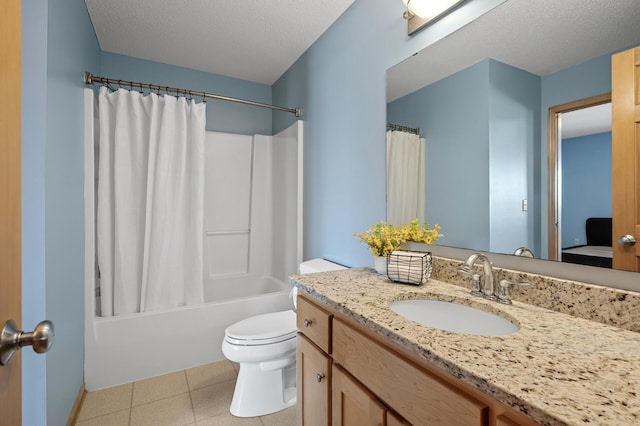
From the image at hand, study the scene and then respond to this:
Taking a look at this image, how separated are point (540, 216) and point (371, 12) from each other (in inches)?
57.9

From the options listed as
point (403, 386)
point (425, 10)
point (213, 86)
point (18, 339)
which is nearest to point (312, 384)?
point (403, 386)

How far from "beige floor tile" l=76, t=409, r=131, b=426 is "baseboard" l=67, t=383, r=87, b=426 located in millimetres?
40

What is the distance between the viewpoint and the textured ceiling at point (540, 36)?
868mm

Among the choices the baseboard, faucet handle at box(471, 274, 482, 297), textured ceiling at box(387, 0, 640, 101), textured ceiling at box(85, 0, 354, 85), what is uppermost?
textured ceiling at box(85, 0, 354, 85)

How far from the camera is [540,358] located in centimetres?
64

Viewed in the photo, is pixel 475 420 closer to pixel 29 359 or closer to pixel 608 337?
pixel 608 337

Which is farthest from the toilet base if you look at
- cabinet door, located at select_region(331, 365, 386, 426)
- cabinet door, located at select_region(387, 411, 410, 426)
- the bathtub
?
cabinet door, located at select_region(387, 411, 410, 426)

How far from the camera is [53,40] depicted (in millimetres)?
1322

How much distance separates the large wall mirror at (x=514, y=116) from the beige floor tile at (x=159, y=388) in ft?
6.18

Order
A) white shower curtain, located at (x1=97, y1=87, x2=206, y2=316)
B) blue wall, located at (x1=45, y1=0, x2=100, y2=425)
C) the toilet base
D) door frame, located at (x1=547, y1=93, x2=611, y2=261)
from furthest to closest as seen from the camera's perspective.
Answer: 1. white shower curtain, located at (x1=97, y1=87, x2=206, y2=316)
2. the toilet base
3. blue wall, located at (x1=45, y1=0, x2=100, y2=425)
4. door frame, located at (x1=547, y1=93, x2=611, y2=261)

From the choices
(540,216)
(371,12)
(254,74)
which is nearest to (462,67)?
(540,216)

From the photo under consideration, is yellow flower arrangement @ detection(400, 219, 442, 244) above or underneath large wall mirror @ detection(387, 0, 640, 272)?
underneath

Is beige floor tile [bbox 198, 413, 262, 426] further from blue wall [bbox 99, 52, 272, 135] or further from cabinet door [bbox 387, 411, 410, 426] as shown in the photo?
blue wall [bbox 99, 52, 272, 135]

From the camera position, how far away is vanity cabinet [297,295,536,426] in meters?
0.62
